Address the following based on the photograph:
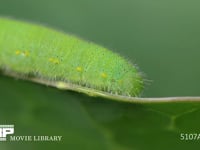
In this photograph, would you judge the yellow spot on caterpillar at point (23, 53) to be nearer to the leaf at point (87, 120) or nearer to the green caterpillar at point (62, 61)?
the green caterpillar at point (62, 61)

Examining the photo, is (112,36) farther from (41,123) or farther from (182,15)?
(41,123)

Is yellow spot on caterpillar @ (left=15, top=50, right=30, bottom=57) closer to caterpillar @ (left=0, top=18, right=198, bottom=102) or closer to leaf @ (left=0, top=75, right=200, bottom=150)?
caterpillar @ (left=0, top=18, right=198, bottom=102)

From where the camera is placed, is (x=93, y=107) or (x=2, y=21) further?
(x=2, y=21)

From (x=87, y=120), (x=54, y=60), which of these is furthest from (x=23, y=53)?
(x=87, y=120)

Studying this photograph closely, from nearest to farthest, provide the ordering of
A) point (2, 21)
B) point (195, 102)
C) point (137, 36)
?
point (195, 102), point (2, 21), point (137, 36)

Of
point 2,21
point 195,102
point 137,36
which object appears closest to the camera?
point 195,102

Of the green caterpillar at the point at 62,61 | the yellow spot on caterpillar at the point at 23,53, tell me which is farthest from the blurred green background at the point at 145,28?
the yellow spot on caterpillar at the point at 23,53

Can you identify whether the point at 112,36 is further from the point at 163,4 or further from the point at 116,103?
the point at 116,103

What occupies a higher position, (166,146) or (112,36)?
(112,36)

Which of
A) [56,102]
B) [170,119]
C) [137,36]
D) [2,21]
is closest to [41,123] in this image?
[56,102]
